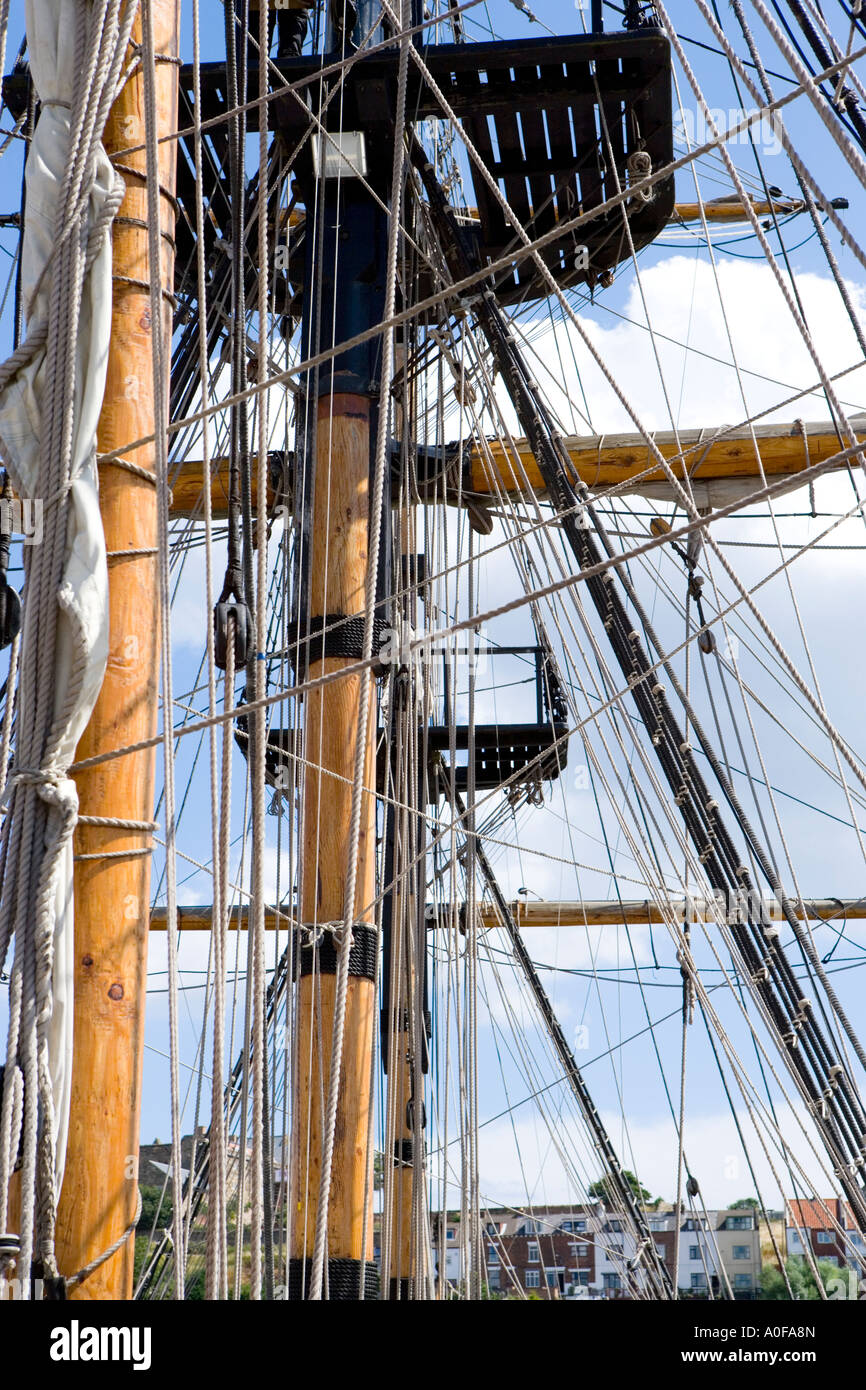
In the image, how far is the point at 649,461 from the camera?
414 inches

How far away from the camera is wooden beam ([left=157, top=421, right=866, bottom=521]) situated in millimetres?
10125

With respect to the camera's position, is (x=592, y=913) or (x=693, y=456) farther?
(x=592, y=913)

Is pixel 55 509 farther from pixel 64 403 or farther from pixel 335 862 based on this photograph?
pixel 335 862

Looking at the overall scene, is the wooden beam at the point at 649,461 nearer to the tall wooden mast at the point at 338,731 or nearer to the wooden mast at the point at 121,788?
the tall wooden mast at the point at 338,731

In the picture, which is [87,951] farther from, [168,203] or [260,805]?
[168,203]

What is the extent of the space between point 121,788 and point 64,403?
0.78 m

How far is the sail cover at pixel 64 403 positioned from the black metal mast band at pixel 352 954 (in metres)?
3.28

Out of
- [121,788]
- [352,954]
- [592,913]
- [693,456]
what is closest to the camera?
[121,788]

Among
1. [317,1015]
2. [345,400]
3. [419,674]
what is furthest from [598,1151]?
[345,400]

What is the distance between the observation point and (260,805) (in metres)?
3.05

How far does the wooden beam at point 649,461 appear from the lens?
1012 cm
